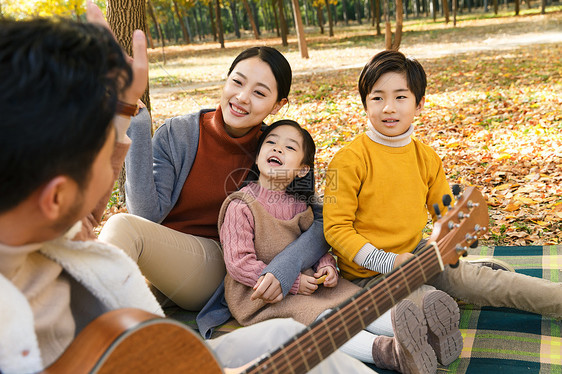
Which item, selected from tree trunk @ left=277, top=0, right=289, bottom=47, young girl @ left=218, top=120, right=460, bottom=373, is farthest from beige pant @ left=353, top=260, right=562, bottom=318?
tree trunk @ left=277, top=0, right=289, bottom=47

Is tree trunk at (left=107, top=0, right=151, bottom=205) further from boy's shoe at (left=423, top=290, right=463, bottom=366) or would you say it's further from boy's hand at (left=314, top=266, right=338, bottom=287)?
boy's shoe at (left=423, top=290, right=463, bottom=366)

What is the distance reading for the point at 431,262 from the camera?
188 centimetres

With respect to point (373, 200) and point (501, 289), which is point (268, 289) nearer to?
point (373, 200)

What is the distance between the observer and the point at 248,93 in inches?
102

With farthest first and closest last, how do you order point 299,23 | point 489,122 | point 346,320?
point 299,23 < point 489,122 < point 346,320

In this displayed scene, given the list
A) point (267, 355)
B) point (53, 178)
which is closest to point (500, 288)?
point (267, 355)

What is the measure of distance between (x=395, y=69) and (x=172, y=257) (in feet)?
4.89

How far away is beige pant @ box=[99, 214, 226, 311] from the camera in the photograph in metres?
2.34

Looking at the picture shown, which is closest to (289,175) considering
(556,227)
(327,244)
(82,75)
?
(327,244)

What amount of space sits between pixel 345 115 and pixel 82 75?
284 inches

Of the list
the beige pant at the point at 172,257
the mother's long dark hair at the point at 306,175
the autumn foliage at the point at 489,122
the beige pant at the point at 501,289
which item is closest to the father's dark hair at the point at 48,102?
the beige pant at the point at 172,257

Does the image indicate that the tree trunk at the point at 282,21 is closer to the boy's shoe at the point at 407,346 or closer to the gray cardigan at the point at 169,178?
the gray cardigan at the point at 169,178

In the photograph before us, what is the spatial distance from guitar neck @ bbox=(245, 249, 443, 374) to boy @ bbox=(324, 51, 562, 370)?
2.11 ft

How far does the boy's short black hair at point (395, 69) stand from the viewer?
2.58m
